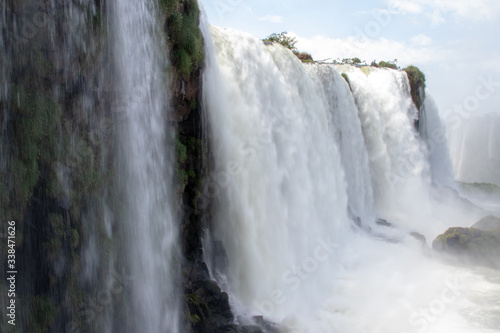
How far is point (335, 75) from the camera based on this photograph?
49.8 ft

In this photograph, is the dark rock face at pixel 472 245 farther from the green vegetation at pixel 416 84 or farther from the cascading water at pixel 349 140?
the green vegetation at pixel 416 84

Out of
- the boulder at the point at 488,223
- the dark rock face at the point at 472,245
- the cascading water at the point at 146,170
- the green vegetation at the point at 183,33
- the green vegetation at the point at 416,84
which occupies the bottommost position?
the dark rock face at the point at 472,245

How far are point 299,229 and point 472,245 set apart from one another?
5699 millimetres

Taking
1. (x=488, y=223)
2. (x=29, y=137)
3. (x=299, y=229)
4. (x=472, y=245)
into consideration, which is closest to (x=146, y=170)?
(x=29, y=137)

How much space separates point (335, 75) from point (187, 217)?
9.92 m

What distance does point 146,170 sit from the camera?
5.93 m

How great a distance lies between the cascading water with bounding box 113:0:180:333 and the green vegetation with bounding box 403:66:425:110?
19207 mm

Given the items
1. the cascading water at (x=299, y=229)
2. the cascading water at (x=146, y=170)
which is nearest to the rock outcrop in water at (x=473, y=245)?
the cascading water at (x=299, y=229)

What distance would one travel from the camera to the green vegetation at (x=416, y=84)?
2250 centimetres

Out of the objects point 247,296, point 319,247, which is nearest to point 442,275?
point 319,247

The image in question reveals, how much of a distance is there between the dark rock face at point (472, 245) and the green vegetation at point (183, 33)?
31.7 feet

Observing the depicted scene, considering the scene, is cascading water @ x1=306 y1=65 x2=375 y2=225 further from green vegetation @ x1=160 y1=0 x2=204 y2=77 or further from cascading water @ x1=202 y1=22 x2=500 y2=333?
green vegetation @ x1=160 y1=0 x2=204 y2=77

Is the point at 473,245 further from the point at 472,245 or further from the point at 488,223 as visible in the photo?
the point at 488,223

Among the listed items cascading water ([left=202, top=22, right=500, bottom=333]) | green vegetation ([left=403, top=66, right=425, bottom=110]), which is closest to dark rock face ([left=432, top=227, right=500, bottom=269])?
cascading water ([left=202, top=22, right=500, bottom=333])
